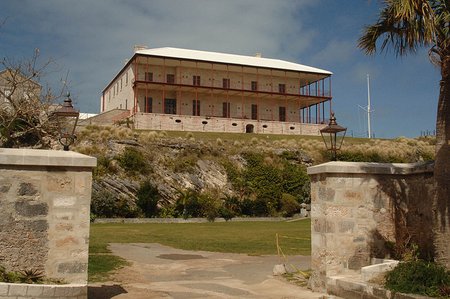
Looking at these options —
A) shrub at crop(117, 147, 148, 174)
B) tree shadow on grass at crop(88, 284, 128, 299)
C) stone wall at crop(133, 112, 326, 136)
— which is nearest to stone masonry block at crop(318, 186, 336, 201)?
tree shadow on grass at crop(88, 284, 128, 299)

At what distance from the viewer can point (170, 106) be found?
50281 millimetres

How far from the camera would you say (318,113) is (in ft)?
174

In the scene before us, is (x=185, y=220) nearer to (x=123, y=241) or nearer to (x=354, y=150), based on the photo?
(x=123, y=241)

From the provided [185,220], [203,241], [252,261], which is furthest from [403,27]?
[185,220]

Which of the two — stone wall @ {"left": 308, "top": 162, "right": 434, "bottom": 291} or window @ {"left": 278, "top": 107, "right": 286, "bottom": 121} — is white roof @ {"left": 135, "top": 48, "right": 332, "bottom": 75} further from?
stone wall @ {"left": 308, "top": 162, "right": 434, "bottom": 291}

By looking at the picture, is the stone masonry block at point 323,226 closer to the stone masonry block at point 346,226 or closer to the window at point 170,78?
the stone masonry block at point 346,226

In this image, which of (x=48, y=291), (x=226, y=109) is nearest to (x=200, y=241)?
(x=48, y=291)

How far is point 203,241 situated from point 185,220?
10370 mm

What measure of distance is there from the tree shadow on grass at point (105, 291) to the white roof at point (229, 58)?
132ft

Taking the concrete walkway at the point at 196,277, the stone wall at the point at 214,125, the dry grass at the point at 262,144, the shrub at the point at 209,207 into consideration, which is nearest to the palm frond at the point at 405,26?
the concrete walkway at the point at 196,277

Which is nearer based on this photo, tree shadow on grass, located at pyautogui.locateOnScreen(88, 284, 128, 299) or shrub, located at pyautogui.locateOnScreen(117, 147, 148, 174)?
tree shadow on grass, located at pyautogui.locateOnScreen(88, 284, 128, 299)

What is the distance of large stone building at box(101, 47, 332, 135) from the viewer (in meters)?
47.9

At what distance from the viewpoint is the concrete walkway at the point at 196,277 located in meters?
8.95

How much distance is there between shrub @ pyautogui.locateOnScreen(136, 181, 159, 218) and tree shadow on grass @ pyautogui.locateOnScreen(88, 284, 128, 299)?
65.1ft
